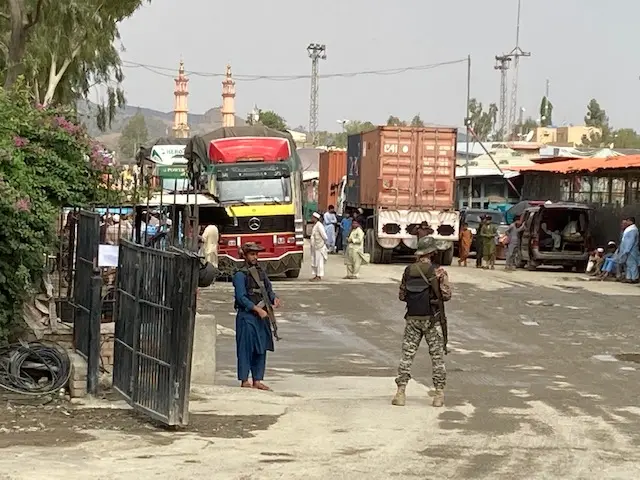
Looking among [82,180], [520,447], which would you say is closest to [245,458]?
[520,447]

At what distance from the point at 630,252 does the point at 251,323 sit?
18336mm

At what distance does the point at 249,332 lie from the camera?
39.7 feet

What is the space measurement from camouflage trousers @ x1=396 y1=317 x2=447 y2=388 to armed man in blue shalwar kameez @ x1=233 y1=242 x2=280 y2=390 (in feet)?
5.37

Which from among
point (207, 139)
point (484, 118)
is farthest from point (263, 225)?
point (484, 118)

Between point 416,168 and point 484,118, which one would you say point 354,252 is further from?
point 484,118

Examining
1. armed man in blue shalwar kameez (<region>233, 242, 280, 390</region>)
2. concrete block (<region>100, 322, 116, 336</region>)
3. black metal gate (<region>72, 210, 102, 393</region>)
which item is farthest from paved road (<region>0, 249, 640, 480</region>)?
concrete block (<region>100, 322, 116, 336</region>)

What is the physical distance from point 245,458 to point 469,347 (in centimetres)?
841

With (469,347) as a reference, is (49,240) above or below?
above

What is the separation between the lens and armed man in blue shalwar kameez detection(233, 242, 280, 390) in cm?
1196

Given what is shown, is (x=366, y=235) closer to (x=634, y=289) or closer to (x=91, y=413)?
(x=634, y=289)

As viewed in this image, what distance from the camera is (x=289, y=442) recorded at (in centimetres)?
910

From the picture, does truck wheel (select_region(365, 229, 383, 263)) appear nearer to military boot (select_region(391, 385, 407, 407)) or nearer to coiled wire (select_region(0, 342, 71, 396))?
military boot (select_region(391, 385, 407, 407))

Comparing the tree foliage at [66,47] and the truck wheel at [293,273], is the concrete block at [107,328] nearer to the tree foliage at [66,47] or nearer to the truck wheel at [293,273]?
the tree foliage at [66,47]

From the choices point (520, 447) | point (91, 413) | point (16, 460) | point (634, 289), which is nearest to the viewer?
point (16, 460)
